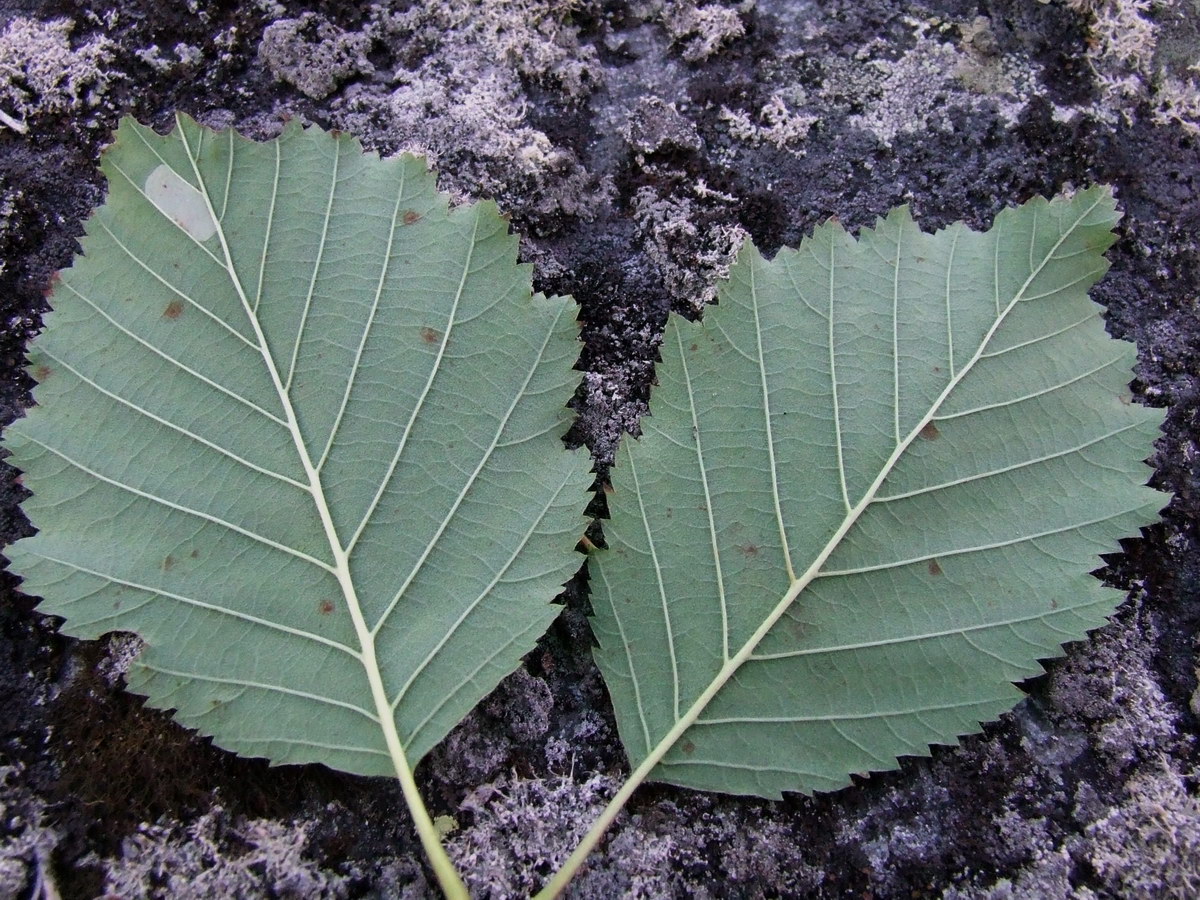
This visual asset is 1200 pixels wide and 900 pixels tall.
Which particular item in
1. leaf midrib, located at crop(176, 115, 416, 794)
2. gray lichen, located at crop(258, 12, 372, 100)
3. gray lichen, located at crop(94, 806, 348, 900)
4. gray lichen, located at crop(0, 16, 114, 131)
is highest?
gray lichen, located at crop(258, 12, 372, 100)

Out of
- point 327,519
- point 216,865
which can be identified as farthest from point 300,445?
point 216,865

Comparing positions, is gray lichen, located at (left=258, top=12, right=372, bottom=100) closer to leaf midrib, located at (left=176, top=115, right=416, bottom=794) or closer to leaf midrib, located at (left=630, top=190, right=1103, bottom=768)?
leaf midrib, located at (left=176, top=115, right=416, bottom=794)

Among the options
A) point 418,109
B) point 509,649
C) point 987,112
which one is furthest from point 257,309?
point 987,112

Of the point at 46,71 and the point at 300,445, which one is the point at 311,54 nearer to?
the point at 46,71

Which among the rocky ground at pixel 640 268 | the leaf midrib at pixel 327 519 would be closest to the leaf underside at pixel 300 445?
the leaf midrib at pixel 327 519

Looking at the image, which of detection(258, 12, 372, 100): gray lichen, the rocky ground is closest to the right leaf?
the rocky ground

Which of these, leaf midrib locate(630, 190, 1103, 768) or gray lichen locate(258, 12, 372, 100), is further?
gray lichen locate(258, 12, 372, 100)

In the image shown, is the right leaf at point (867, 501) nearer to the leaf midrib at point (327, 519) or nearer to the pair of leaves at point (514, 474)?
the pair of leaves at point (514, 474)

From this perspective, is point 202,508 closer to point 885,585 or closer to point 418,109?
point 418,109
